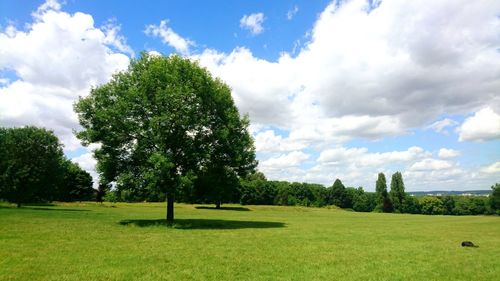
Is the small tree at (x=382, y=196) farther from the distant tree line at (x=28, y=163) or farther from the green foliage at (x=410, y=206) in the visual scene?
the distant tree line at (x=28, y=163)

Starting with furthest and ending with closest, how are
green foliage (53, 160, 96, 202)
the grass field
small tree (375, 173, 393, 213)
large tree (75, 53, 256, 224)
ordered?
small tree (375, 173, 393, 213), green foliage (53, 160, 96, 202), large tree (75, 53, 256, 224), the grass field

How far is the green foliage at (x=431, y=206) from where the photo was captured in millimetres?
179200

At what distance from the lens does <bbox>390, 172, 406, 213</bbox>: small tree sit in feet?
563

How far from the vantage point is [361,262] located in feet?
67.2

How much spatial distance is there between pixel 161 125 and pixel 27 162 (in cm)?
5061

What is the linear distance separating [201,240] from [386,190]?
16043cm

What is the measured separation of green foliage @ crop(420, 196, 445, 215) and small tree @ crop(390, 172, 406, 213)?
1390cm

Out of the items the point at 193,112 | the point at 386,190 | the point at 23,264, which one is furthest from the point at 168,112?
the point at 386,190

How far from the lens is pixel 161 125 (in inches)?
1578

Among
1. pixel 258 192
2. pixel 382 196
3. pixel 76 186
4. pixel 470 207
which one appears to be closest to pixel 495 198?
pixel 470 207

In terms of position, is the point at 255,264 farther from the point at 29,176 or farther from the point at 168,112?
the point at 29,176

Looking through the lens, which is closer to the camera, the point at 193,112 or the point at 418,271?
the point at 418,271

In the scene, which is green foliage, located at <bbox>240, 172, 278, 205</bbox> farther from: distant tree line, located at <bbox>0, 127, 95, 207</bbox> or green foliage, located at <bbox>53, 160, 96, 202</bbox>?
distant tree line, located at <bbox>0, 127, 95, 207</bbox>

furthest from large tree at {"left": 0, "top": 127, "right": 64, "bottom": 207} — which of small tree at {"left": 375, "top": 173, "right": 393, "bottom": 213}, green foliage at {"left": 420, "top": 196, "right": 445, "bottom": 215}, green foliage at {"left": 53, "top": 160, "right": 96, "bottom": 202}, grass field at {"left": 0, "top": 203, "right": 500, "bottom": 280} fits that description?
green foliage at {"left": 420, "top": 196, "right": 445, "bottom": 215}
